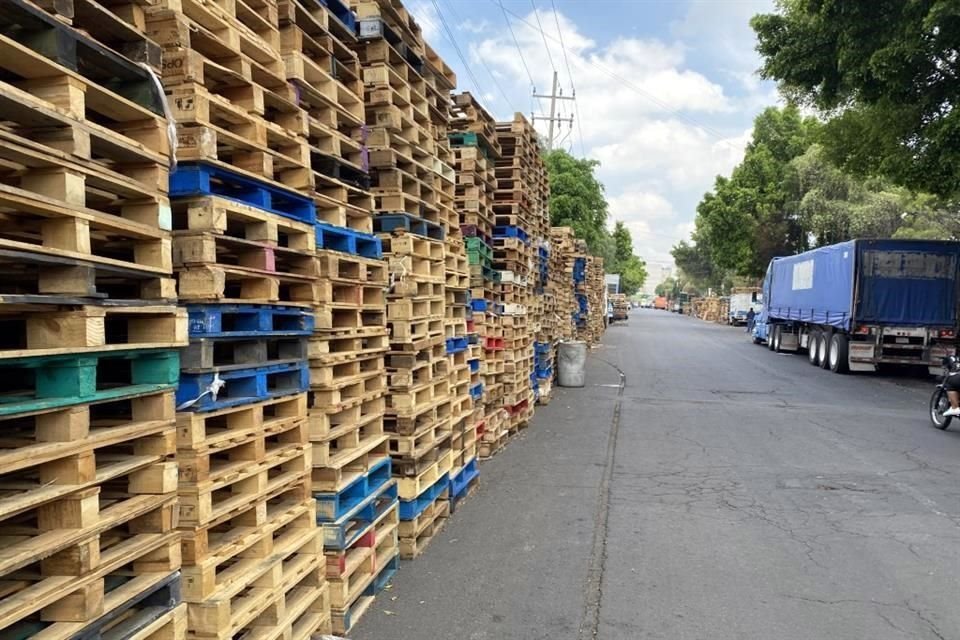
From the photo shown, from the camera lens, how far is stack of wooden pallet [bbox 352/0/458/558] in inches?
215

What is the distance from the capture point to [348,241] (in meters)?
4.61

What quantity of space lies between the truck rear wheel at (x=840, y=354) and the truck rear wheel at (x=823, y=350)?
0.55 meters

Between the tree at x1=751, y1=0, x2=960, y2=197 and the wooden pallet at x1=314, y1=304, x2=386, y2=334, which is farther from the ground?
the tree at x1=751, y1=0, x2=960, y2=197

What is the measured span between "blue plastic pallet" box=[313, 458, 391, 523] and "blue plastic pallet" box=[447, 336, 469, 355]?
1.71m

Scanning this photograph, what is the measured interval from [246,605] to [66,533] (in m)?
1.14

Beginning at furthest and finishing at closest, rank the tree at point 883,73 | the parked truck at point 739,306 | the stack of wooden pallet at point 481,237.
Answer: the parked truck at point 739,306 < the tree at point 883,73 < the stack of wooden pallet at point 481,237

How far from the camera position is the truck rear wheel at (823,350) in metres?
20.4

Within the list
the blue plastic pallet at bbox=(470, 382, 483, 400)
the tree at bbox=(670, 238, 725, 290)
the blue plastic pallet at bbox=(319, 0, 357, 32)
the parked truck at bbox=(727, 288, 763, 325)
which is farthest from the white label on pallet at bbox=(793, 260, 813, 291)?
the tree at bbox=(670, 238, 725, 290)

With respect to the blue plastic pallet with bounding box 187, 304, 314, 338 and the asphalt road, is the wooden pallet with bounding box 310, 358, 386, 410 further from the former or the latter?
the asphalt road

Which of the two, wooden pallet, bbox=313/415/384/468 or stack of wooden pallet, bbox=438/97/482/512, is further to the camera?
stack of wooden pallet, bbox=438/97/482/512

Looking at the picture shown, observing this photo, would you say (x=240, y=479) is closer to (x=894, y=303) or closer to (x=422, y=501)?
(x=422, y=501)

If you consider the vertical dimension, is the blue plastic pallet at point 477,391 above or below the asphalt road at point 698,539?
above

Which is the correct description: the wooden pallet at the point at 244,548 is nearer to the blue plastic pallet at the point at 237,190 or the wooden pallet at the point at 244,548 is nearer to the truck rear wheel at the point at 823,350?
the blue plastic pallet at the point at 237,190

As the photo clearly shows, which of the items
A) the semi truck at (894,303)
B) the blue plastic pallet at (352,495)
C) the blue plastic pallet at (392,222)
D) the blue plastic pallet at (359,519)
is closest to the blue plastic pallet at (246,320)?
the blue plastic pallet at (352,495)
